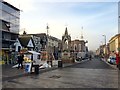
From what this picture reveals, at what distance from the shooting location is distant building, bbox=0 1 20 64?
5269 cm

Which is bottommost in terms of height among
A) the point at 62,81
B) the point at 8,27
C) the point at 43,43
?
the point at 62,81

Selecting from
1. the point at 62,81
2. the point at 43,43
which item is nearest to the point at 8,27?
the point at 62,81

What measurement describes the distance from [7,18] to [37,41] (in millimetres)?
31845

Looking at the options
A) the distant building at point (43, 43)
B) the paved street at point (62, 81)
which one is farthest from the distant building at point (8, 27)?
the paved street at point (62, 81)

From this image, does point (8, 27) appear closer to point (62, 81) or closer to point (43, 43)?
point (62, 81)

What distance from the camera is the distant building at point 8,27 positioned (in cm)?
5269

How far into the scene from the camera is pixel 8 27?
5581 centimetres

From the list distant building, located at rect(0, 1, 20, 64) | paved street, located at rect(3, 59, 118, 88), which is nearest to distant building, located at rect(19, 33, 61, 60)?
distant building, located at rect(0, 1, 20, 64)

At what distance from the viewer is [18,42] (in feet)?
211

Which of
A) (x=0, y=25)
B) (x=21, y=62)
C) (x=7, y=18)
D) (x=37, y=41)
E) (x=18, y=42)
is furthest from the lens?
A: (x=37, y=41)

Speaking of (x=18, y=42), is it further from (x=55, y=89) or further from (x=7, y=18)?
(x=55, y=89)

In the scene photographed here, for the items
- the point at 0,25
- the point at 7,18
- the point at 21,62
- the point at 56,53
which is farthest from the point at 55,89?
the point at 56,53

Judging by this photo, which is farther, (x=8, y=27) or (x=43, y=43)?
(x=43, y=43)

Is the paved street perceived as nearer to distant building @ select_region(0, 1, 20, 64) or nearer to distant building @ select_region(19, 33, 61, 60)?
distant building @ select_region(0, 1, 20, 64)
